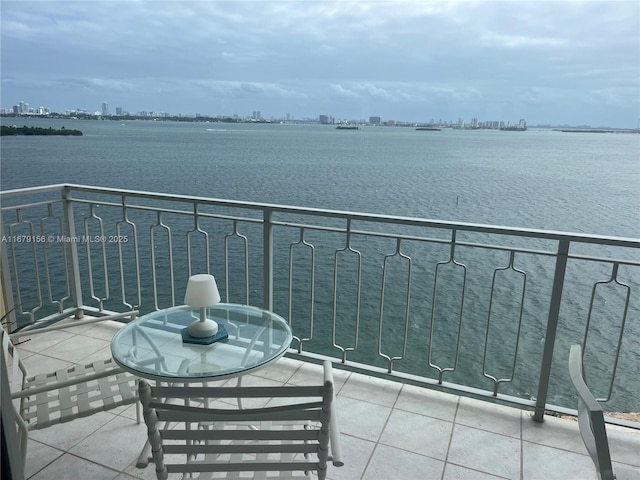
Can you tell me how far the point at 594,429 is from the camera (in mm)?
1306

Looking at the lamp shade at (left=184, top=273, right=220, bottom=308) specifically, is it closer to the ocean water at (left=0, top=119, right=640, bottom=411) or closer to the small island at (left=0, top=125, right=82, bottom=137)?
the ocean water at (left=0, top=119, right=640, bottom=411)

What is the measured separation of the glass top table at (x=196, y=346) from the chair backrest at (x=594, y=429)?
117 cm

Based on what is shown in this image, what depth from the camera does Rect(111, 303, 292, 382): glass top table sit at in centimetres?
194

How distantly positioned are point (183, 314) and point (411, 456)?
1.42 meters

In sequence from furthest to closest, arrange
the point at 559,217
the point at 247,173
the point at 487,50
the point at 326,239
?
the point at 487,50, the point at 247,173, the point at 559,217, the point at 326,239

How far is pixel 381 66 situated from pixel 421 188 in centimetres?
3133

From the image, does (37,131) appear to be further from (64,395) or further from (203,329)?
(203,329)

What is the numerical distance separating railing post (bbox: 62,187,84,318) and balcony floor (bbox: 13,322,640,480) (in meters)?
1.63

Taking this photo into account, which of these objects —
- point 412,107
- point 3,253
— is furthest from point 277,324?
point 412,107

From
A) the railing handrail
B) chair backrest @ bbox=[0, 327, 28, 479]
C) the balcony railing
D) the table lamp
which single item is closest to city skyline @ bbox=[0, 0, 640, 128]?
the railing handrail

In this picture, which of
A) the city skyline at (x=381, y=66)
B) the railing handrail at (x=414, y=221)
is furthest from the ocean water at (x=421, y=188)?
the railing handrail at (x=414, y=221)

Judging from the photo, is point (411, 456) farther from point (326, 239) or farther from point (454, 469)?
point (326, 239)

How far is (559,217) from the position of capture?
953 inches

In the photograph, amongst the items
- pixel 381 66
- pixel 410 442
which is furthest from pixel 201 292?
pixel 381 66
